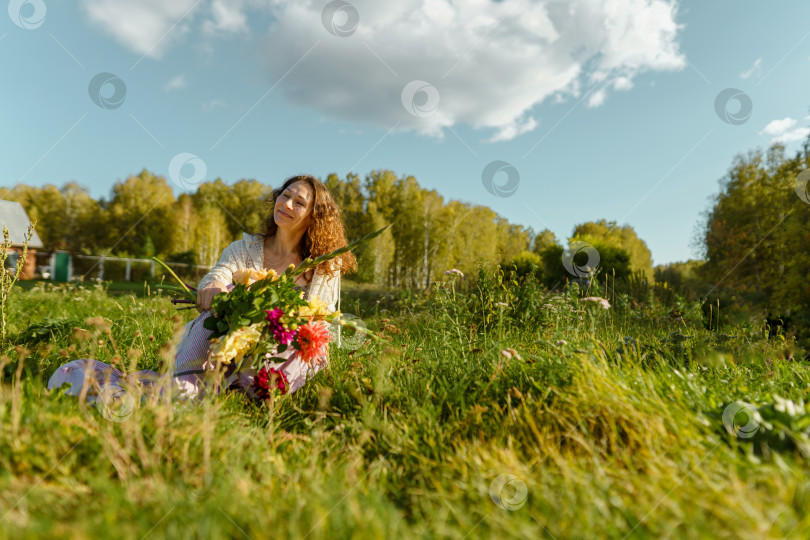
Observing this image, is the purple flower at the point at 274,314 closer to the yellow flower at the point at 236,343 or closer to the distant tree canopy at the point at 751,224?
the yellow flower at the point at 236,343

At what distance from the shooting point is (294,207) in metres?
3.30

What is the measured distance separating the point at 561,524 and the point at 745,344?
11.8 ft

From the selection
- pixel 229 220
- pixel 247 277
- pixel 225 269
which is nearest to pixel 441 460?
pixel 247 277

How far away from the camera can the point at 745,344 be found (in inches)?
151

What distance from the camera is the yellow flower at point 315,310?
2398mm

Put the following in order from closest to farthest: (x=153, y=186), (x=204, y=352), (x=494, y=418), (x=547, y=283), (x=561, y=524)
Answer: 1. (x=561, y=524)
2. (x=494, y=418)
3. (x=204, y=352)
4. (x=547, y=283)
5. (x=153, y=186)

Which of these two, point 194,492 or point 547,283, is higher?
point 547,283

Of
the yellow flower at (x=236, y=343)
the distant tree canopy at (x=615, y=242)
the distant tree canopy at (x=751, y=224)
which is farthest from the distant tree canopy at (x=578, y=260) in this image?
the yellow flower at (x=236, y=343)

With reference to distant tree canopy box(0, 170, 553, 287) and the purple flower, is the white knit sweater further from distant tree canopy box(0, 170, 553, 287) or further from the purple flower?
distant tree canopy box(0, 170, 553, 287)

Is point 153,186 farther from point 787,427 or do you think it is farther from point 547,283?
point 787,427

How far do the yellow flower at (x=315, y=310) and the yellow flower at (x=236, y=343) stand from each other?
227 mm

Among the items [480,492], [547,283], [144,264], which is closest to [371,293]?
[547,283]

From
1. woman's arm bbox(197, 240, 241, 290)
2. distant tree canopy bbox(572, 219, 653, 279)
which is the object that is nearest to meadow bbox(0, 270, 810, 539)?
woman's arm bbox(197, 240, 241, 290)

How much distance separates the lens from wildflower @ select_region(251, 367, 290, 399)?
93.7 inches
